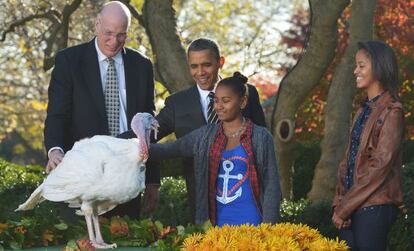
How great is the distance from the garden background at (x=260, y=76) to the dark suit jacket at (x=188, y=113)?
866mm

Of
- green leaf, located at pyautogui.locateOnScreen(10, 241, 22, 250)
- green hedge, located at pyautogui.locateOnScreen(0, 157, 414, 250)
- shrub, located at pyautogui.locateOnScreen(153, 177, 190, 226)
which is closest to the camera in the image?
green leaf, located at pyautogui.locateOnScreen(10, 241, 22, 250)

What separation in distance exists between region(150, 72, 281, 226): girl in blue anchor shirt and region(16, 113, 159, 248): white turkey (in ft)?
1.54

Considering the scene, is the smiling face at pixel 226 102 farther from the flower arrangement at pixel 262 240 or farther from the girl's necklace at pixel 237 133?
the flower arrangement at pixel 262 240

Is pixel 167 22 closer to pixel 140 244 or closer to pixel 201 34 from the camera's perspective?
pixel 140 244

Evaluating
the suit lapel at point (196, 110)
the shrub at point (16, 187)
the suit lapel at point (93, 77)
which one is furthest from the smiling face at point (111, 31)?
the shrub at point (16, 187)

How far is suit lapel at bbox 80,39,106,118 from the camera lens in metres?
6.24

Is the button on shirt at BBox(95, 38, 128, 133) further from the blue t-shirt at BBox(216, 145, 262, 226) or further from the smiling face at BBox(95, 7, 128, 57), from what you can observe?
the blue t-shirt at BBox(216, 145, 262, 226)

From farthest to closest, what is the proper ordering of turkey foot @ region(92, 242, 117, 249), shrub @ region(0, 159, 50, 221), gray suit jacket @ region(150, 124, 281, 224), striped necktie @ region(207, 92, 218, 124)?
1. shrub @ region(0, 159, 50, 221)
2. striped necktie @ region(207, 92, 218, 124)
3. gray suit jacket @ region(150, 124, 281, 224)
4. turkey foot @ region(92, 242, 117, 249)

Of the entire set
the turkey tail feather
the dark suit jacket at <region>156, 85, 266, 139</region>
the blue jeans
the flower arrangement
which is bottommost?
the blue jeans

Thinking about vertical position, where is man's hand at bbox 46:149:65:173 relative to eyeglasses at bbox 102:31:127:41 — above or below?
below

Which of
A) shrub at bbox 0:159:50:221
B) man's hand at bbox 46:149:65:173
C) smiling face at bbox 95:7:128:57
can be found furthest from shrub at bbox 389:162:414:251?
shrub at bbox 0:159:50:221

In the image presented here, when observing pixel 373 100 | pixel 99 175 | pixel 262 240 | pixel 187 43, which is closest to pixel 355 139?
pixel 373 100

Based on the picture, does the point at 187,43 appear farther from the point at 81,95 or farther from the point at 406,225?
the point at 81,95

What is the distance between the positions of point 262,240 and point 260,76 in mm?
20401
